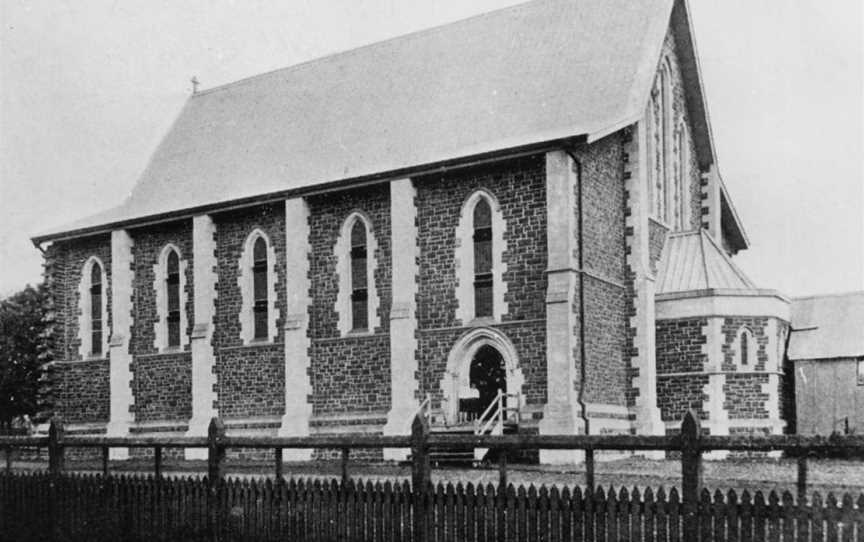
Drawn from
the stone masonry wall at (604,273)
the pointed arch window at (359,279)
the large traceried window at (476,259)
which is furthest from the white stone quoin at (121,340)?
the stone masonry wall at (604,273)

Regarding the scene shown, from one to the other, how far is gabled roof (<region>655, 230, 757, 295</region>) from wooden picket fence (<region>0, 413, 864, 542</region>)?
14674 mm

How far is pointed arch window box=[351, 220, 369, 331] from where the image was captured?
26172 millimetres

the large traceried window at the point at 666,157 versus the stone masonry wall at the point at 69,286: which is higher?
the large traceried window at the point at 666,157

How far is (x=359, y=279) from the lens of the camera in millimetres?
26344

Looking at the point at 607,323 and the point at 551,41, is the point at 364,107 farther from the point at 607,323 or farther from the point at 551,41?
the point at 607,323

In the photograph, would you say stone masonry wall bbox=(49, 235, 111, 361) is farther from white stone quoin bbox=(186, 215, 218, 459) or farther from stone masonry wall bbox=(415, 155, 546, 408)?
stone masonry wall bbox=(415, 155, 546, 408)

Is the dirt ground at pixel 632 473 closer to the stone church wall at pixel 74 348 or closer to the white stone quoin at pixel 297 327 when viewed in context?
the white stone quoin at pixel 297 327

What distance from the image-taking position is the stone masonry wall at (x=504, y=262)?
22.9 meters

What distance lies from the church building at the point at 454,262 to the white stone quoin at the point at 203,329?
0.06m

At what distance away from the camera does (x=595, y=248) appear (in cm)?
2364

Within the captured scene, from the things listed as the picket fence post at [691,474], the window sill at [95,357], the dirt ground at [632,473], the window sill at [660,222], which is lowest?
the dirt ground at [632,473]

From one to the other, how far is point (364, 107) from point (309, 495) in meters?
19.6

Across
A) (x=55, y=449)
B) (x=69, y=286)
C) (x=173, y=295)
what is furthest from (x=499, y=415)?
(x=69, y=286)

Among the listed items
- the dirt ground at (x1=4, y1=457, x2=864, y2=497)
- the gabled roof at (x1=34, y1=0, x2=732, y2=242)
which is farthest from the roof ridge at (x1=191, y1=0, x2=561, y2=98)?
the dirt ground at (x1=4, y1=457, x2=864, y2=497)
